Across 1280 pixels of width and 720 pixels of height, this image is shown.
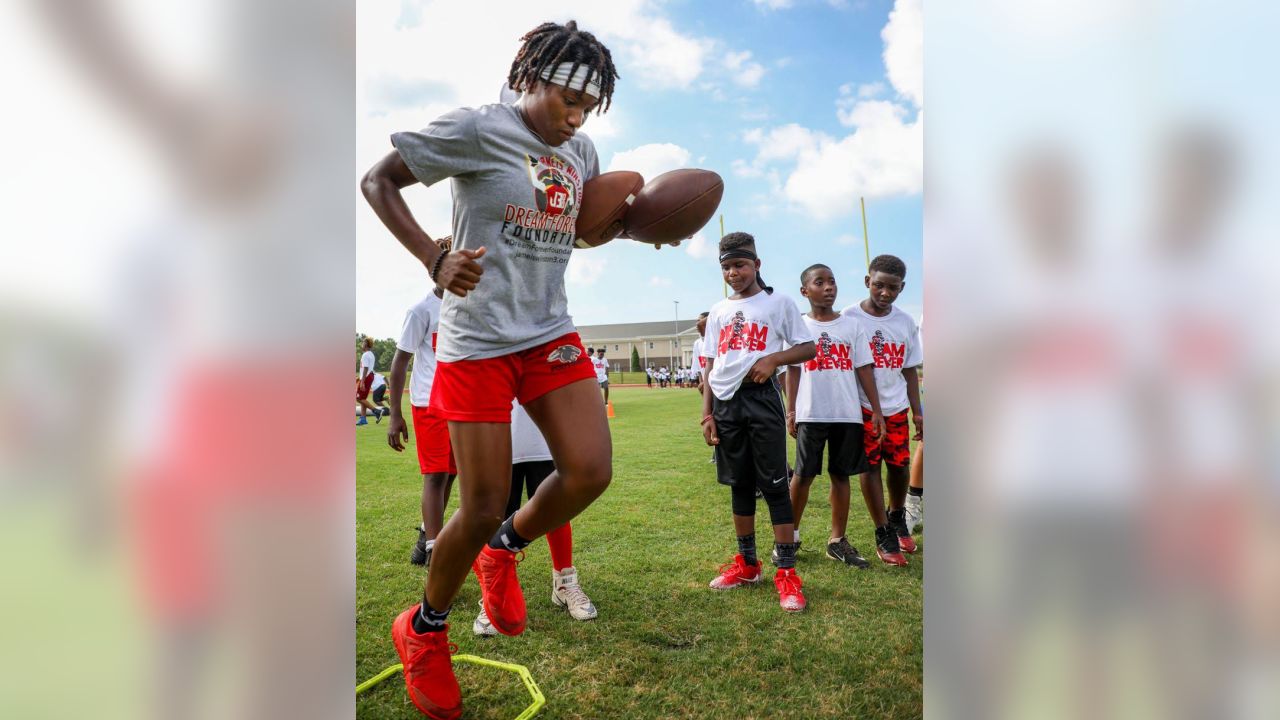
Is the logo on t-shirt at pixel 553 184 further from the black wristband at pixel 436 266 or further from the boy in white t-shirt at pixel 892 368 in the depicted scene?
the boy in white t-shirt at pixel 892 368

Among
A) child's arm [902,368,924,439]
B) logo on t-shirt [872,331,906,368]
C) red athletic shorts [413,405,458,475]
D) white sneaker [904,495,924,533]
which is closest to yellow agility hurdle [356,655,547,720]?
red athletic shorts [413,405,458,475]

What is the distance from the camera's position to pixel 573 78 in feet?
7.82

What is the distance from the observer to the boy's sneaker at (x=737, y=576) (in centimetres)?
382

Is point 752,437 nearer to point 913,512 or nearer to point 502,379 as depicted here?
point 502,379

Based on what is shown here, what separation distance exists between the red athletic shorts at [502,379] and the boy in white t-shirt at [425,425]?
1.69 meters

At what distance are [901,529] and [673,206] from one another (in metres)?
3.26

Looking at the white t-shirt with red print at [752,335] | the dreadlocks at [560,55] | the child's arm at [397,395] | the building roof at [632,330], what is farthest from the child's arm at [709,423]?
the building roof at [632,330]

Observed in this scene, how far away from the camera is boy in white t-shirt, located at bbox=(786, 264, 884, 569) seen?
15.3ft

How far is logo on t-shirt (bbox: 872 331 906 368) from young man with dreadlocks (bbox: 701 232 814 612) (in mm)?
1263
